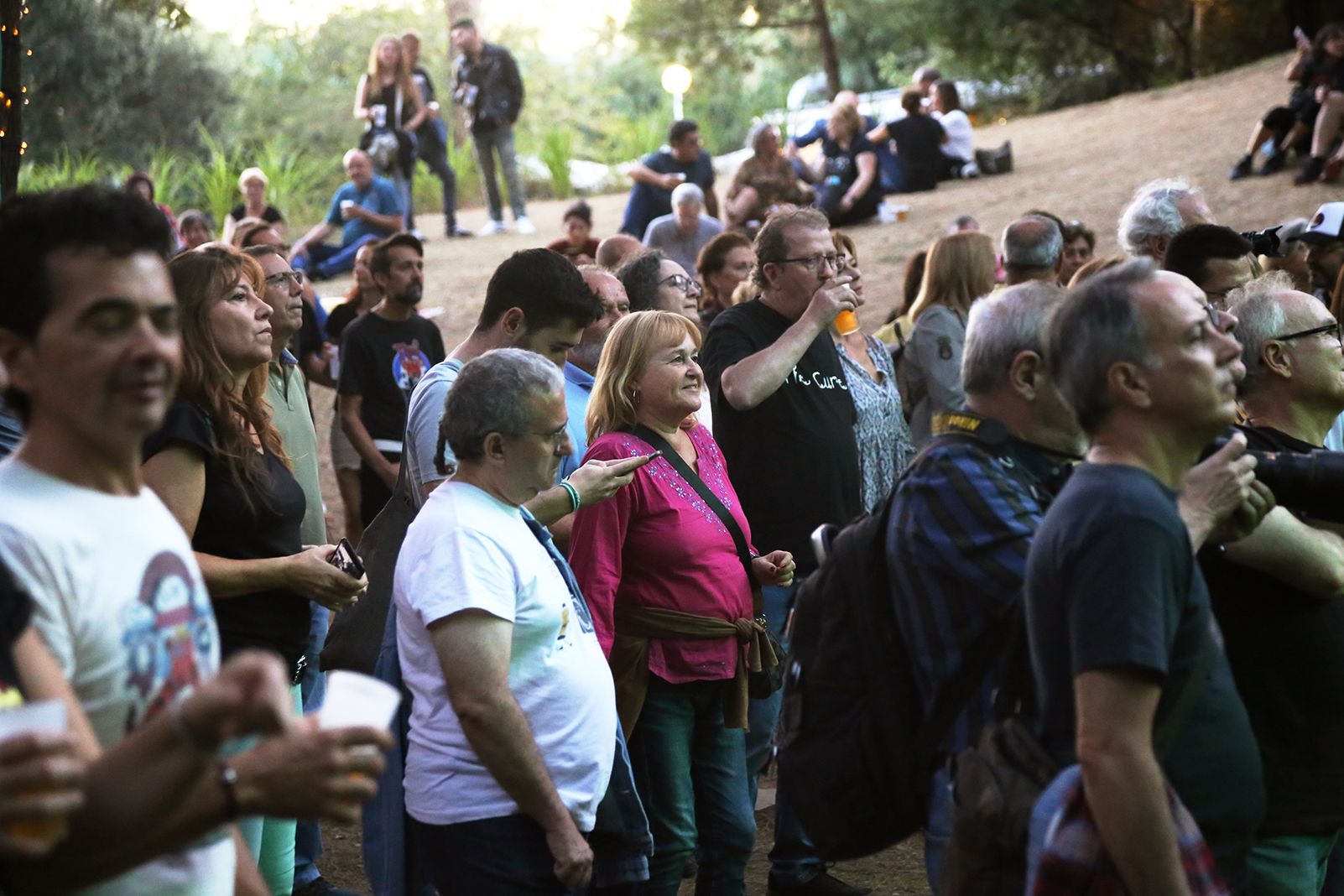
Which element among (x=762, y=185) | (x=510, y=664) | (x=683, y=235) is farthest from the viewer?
(x=762, y=185)

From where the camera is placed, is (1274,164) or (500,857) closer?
(500,857)

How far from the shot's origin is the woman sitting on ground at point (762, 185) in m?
12.7

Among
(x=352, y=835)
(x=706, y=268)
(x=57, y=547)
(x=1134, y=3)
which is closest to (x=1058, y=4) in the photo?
(x=1134, y=3)

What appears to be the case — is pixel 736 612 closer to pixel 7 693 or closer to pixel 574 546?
pixel 574 546

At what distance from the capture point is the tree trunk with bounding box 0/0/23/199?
16.9 ft

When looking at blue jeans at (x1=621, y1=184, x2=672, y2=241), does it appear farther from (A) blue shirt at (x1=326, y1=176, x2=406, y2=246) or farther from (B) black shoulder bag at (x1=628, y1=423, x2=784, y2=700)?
(B) black shoulder bag at (x1=628, y1=423, x2=784, y2=700)

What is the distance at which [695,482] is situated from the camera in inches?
171

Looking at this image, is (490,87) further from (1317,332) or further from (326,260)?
(1317,332)

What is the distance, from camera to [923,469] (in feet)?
9.86

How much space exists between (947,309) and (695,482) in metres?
2.67

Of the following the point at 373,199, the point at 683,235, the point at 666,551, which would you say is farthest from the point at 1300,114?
the point at 666,551

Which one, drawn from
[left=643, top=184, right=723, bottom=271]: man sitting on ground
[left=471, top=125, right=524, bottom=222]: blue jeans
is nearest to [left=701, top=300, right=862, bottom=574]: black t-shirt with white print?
[left=643, top=184, right=723, bottom=271]: man sitting on ground

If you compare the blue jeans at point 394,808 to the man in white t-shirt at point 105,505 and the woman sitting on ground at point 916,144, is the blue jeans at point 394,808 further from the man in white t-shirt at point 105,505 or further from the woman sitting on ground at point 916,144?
the woman sitting on ground at point 916,144

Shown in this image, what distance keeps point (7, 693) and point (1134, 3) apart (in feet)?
80.0
